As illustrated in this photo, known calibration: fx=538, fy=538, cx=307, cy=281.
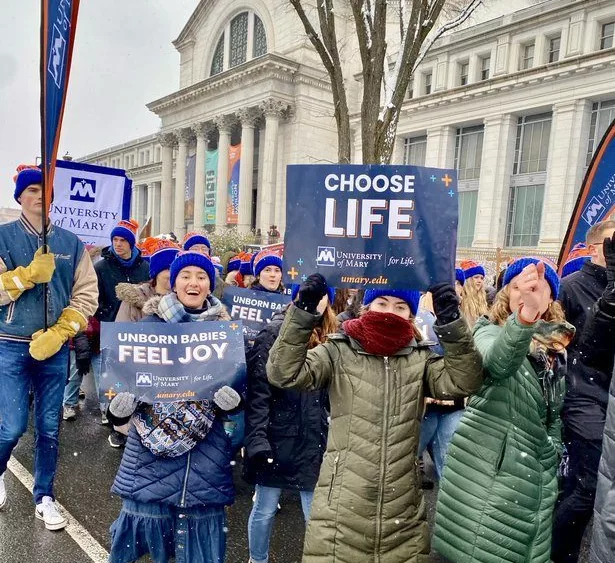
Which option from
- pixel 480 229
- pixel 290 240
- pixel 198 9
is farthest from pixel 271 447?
pixel 198 9

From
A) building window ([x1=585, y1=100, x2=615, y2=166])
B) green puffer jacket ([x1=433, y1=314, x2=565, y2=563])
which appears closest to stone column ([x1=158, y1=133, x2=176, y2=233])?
building window ([x1=585, y1=100, x2=615, y2=166])

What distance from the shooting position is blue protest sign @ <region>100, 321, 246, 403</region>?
2.75 m

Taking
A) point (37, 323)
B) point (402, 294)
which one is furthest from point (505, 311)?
point (37, 323)

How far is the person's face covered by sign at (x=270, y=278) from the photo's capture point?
5.10m

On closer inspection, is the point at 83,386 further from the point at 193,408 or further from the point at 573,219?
the point at 573,219

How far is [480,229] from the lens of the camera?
29.6 metres

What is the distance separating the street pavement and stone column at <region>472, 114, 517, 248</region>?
1020 inches

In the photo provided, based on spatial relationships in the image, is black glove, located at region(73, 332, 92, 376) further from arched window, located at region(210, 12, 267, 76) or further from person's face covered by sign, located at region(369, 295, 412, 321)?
arched window, located at region(210, 12, 267, 76)

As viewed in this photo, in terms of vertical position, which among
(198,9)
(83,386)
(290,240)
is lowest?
(83,386)

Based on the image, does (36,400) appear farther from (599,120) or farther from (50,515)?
(599,120)

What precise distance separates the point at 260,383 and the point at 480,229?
28.5 meters

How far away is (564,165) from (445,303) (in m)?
27.0

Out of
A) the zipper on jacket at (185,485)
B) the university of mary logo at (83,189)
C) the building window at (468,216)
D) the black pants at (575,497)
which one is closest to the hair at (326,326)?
the zipper on jacket at (185,485)

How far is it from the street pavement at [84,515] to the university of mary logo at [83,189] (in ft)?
9.45
